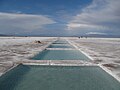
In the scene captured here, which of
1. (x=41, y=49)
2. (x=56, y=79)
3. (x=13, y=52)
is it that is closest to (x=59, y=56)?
(x=13, y=52)

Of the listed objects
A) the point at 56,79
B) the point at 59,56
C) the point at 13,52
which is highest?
the point at 13,52

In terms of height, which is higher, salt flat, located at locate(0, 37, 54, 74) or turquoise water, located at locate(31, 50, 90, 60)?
salt flat, located at locate(0, 37, 54, 74)

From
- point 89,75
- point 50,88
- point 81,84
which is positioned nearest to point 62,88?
point 50,88

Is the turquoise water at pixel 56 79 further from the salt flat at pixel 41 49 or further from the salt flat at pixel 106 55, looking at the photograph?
the salt flat at pixel 106 55

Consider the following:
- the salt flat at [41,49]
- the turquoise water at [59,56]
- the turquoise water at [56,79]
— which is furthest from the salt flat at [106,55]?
the turquoise water at [59,56]

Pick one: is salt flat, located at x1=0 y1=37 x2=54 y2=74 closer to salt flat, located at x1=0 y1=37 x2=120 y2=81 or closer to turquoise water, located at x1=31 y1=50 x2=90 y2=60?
salt flat, located at x1=0 y1=37 x2=120 y2=81

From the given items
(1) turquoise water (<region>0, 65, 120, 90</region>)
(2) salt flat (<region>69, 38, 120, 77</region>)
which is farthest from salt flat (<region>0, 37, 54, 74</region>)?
(2) salt flat (<region>69, 38, 120, 77</region>)

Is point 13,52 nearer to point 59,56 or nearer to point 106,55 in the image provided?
point 59,56

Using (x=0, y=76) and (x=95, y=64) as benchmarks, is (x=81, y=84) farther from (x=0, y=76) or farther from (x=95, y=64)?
(x=95, y=64)
